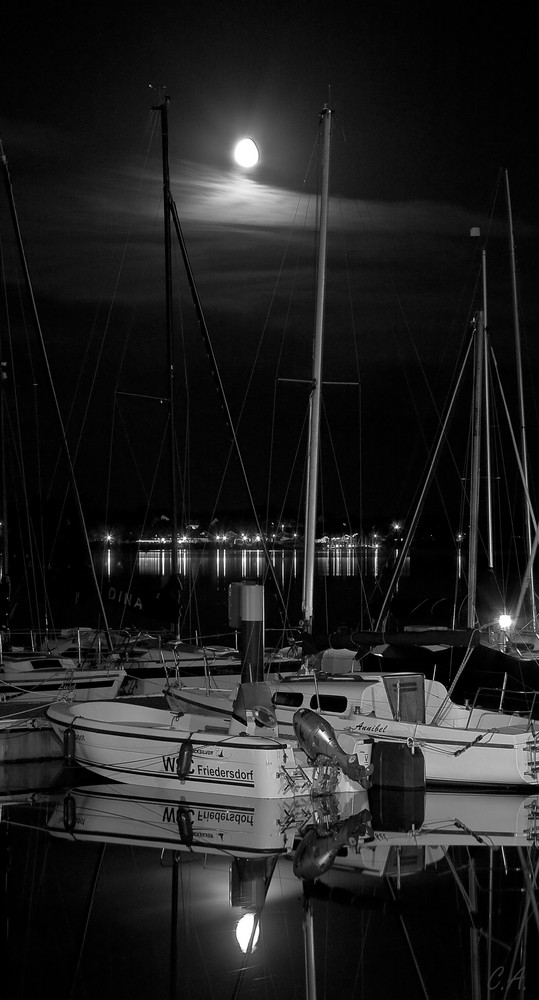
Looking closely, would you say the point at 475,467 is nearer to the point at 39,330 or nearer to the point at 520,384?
the point at 520,384

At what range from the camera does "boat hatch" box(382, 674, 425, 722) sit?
1959 centimetres

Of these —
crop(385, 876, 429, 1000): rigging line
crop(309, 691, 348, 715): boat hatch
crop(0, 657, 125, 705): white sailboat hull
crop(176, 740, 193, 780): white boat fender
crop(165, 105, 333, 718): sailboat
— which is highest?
crop(165, 105, 333, 718): sailboat

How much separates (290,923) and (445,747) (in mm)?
7491

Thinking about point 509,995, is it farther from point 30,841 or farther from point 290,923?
point 30,841

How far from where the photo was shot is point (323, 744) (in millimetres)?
17109

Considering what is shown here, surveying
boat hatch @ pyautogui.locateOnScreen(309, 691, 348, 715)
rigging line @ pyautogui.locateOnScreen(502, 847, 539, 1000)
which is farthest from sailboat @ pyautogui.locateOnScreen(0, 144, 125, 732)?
rigging line @ pyautogui.locateOnScreen(502, 847, 539, 1000)

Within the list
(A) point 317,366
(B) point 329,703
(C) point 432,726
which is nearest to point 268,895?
(C) point 432,726

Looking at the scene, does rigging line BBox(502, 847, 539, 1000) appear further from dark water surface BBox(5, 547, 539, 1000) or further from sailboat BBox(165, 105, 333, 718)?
sailboat BBox(165, 105, 333, 718)

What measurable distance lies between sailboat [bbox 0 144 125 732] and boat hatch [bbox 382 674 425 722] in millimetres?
7023

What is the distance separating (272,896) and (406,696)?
7.78 metres

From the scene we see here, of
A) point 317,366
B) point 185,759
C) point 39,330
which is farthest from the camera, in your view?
point 39,330

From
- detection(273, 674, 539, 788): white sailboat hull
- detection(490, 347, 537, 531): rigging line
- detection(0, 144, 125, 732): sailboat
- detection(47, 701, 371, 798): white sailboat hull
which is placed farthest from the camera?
detection(490, 347, 537, 531): rigging line

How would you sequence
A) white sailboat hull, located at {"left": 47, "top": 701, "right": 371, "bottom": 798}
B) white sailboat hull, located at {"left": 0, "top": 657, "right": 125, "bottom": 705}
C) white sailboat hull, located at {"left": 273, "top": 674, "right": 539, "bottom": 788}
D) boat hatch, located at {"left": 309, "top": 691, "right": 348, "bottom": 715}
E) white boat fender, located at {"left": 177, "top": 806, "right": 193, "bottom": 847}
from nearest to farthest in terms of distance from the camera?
1. white boat fender, located at {"left": 177, "top": 806, "right": 193, "bottom": 847}
2. white sailboat hull, located at {"left": 47, "top": 701, "right": 371, "bottom": 798}
3. white sailboat hull, located at {"left": 273, "top": 674, "right": 539, "bottom": 788}
4. boat hatch, located at {"left": 309, "top": 691, "right": 348, "bottom": 715}
5. white sailboat hull, located at {"left": 0, "top": 657, "right": 125, "bottom": 705}

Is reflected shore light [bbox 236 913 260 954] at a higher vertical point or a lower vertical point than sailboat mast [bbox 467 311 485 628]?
lower
